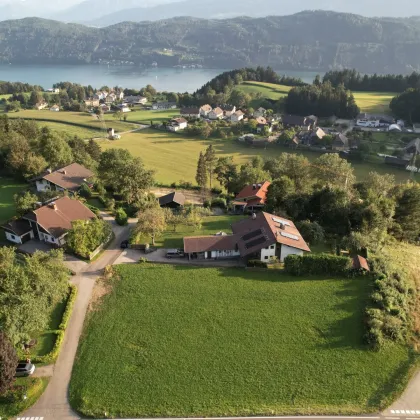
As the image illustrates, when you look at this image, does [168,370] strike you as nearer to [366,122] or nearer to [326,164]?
[326,164]

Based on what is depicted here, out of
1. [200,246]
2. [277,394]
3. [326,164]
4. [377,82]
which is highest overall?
[377,82]

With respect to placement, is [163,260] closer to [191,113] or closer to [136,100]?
[191,113]

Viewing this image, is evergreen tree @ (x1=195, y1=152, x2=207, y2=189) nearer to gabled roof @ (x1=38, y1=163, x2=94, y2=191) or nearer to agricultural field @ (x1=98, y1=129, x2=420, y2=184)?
agricultural field @ (x1=98, y1=129, x2=420, y2=184)

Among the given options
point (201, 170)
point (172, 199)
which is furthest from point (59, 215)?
point (201, 170)

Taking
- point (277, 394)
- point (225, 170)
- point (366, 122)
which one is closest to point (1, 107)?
point (225, 170)

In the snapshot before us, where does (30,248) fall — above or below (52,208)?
below
